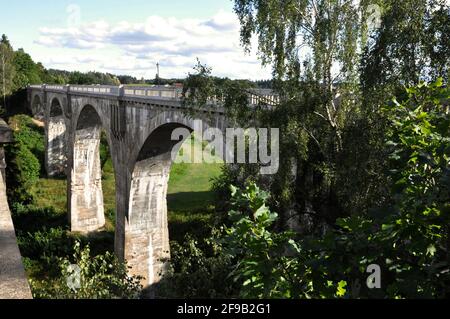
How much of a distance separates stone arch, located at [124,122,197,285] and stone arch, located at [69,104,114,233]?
1240 centimetres

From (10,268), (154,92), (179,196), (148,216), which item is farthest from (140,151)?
(179,196)

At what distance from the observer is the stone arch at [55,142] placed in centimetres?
4884

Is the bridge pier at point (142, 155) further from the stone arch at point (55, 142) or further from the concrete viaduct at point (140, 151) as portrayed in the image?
the stone arch at point (55, 142)

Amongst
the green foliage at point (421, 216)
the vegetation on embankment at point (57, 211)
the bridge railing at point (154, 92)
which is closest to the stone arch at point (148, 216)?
the vegetation on embankment at point (57, 211)

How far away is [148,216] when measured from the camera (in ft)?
80.8

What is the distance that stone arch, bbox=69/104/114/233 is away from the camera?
34.9 m

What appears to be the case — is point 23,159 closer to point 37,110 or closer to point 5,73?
point 37,110

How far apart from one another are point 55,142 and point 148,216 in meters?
30.1

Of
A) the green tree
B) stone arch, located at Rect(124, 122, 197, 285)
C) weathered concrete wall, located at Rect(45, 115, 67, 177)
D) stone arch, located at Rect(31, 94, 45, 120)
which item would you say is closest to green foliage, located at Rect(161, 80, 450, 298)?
stone arch, located at Rect(124, 122, 197, 285)

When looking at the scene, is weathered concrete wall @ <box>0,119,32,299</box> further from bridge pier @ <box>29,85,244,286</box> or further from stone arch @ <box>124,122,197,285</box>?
stone arch @ <box>124,122,197,285</box>

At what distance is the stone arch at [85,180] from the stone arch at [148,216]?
12.4 metres

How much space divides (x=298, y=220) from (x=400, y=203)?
933 centimetres

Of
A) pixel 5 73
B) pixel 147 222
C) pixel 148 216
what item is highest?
pixel 5 73

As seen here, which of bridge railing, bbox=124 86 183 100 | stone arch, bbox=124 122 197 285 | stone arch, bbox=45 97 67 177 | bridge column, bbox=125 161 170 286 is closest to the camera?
bridge railing, bbox=124 86 183 100
